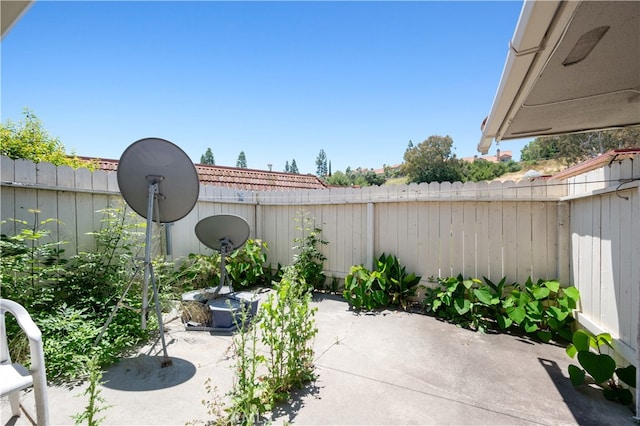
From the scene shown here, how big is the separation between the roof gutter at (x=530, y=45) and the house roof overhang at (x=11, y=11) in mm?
2110

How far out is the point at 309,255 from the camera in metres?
4.85

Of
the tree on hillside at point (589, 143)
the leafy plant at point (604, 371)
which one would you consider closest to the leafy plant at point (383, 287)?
the leafy plant at point (604, 371)

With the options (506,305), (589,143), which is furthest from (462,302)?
(589,143)

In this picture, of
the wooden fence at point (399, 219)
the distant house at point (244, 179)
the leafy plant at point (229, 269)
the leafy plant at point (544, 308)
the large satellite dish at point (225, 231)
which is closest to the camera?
the leafy plant at point (544, 308)

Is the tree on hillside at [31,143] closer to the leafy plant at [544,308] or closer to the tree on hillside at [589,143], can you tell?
the leafy plant at [544,308]

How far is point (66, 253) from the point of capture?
313 cm

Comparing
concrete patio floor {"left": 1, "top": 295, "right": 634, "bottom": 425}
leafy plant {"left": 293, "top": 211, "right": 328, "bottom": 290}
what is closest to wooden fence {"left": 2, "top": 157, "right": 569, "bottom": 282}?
leafy plant {"left": 293, "top": 211, "right": 328, "bottom": 290}

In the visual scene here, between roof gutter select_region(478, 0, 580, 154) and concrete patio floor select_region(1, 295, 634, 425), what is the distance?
7.02 ft

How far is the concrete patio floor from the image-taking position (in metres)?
1.80

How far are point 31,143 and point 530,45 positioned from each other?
6.12m

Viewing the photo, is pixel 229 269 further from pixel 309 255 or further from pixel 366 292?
pixel 366 292

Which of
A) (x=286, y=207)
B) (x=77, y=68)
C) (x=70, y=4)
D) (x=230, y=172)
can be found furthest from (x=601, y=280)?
(x=230, y=172)

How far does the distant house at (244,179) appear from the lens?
7719mm

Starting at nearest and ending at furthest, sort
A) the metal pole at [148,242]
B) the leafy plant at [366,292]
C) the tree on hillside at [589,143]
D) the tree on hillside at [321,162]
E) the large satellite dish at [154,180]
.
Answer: the metal pole at [148,242] < the large satellite dish at [154,180] < the leafy plant at [366,292] < the tree on hillside at [589,143] < the tree on hillside at [321,162]
